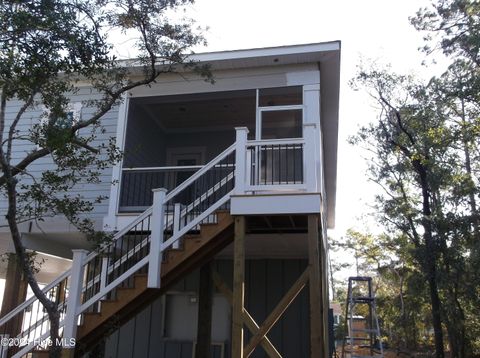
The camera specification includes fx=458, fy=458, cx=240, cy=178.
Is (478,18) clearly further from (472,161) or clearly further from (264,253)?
(264,253)

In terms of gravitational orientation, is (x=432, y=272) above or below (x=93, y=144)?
below

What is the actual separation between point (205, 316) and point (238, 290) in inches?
91.9

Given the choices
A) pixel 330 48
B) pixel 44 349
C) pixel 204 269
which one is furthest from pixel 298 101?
pixel 44 349

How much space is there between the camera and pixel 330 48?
8.12 meters

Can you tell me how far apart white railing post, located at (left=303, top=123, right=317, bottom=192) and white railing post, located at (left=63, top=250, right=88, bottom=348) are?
Answer: 11.4 ft

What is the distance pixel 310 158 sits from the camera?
22.3 feet

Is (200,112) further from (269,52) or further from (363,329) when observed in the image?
(363,329)

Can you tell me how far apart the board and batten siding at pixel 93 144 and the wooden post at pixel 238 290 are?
350cm

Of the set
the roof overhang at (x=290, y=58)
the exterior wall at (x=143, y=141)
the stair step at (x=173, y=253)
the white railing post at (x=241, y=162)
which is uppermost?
the roof overhang at (x=290, y=58)

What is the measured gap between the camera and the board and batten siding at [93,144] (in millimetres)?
8992

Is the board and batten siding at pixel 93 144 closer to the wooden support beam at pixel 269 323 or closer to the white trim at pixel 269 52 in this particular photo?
the white trim at pixel 269 52

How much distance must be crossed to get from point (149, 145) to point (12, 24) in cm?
563

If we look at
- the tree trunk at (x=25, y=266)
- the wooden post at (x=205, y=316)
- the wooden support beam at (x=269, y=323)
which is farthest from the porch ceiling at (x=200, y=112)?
the wooden support beam at (x=269, y=323)

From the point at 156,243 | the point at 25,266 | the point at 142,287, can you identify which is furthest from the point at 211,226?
the point at 25,266
